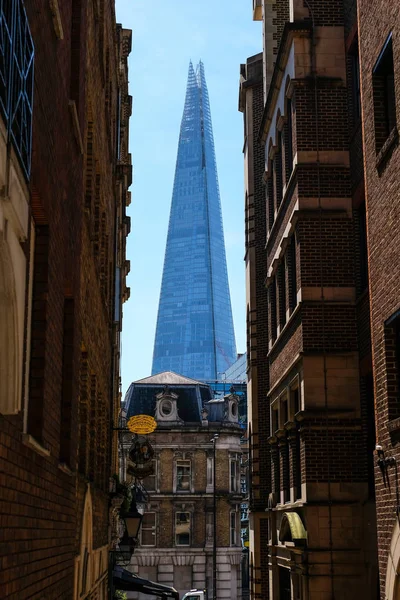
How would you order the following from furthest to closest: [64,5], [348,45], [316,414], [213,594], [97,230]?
[213,594] → [348,45] → [316,414] → [97,230] → [64,5]

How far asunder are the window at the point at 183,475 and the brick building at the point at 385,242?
6262 centimetres

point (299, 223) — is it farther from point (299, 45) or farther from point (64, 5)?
point (64, 5)

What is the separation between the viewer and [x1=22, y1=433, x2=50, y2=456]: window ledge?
7465 mm

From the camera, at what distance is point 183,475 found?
75438 mm

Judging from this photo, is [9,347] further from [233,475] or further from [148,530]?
[233,475]

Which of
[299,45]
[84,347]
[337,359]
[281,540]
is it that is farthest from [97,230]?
[281,540]

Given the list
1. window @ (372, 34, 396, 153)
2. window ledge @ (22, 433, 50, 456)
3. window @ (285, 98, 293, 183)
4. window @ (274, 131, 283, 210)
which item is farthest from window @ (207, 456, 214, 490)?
window ledge @ (22, 433, 50, 456)

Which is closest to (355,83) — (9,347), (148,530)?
(9,347)

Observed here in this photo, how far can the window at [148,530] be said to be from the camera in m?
73.9

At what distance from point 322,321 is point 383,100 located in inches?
299

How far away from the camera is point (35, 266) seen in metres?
8.92

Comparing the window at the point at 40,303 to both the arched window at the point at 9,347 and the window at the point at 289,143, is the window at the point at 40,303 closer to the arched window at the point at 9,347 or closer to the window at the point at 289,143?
the arched window at the point at 9,347

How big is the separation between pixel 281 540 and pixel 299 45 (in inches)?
444

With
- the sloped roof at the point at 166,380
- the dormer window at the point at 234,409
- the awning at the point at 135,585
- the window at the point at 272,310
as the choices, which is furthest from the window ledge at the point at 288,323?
the sloped roof at the point at 166,380
